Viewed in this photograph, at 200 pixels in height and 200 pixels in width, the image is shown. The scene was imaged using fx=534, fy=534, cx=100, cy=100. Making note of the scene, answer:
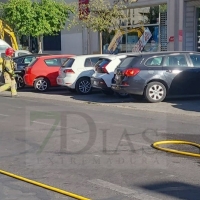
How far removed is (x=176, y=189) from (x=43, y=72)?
15.6 meters

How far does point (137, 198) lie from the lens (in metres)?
6.45

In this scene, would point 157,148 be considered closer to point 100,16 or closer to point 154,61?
point 154,61

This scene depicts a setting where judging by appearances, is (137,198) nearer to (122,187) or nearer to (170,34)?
(122,187)

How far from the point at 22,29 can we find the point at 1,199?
26534 millimetres

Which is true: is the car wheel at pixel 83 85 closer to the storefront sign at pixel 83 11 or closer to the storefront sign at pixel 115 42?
the storefront sign at pixel 83 11

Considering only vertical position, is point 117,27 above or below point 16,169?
above

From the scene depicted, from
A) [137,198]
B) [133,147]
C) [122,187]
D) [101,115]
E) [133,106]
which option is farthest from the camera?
[133,106]

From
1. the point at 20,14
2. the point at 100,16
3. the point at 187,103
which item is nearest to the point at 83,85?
the point at 187,103

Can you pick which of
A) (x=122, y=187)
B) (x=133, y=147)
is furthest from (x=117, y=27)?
(x=122, y=187)

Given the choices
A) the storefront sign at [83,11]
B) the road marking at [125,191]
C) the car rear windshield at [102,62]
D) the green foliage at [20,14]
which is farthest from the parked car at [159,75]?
the green foliage at [20,14]

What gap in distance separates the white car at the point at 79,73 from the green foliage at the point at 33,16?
12479mm

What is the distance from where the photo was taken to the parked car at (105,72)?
18094 mm

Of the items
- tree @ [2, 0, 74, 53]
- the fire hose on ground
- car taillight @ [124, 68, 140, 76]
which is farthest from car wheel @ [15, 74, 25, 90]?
the fire hose on ground

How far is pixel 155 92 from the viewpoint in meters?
16.6
